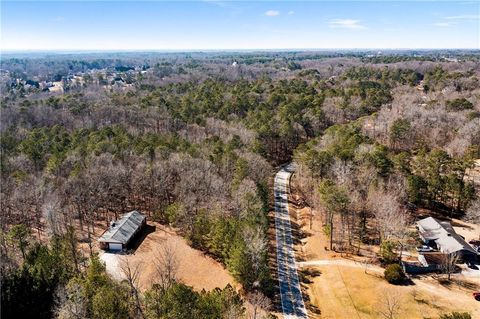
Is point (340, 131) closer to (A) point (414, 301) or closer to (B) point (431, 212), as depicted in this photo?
(B) point (431, 212)

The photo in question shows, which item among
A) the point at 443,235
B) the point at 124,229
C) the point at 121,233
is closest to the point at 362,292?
the point at 443,235

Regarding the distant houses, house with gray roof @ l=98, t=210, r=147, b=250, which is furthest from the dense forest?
the distant houses

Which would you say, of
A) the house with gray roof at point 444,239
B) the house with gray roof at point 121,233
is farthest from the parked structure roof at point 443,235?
the house with gray roof at point 121,233

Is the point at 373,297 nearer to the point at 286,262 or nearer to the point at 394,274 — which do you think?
the point at 394,274

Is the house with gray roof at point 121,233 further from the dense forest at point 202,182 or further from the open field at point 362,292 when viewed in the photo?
the open field at point 362,292

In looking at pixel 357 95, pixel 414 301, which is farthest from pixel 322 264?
pixel 357 95
